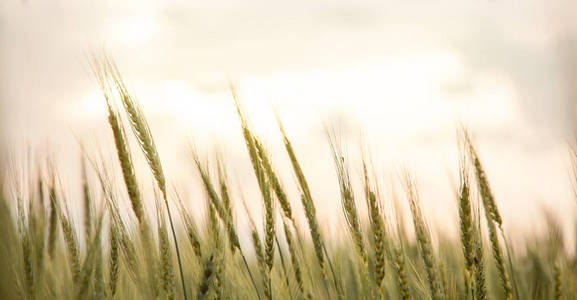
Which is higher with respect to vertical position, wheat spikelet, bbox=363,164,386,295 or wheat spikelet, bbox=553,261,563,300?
wheat spikelet, bbox=363,164,386,295

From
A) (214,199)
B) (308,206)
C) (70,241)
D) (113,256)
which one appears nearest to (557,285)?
(308,206)

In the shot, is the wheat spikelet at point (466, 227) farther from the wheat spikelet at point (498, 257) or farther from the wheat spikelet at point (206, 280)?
the wheat spikelet at point (206, 280)

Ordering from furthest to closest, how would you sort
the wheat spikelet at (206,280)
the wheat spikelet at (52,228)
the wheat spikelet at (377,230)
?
the wheat spikelet at (52,228) → the wheat spikelet at (377,230) → the wheat spikelet at (206,280)

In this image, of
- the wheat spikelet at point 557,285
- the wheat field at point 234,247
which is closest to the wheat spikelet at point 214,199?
the wheat field at point 234,247

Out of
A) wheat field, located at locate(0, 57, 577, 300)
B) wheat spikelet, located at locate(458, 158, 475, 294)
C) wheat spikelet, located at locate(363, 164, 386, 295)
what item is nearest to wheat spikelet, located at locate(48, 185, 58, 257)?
wheat field, located at locate(0, 57, 577, 300)

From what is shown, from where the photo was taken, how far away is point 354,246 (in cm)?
170

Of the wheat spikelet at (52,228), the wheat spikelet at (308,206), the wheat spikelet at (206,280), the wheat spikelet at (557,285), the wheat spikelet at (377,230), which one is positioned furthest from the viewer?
the wheat spikelet at (52,228)

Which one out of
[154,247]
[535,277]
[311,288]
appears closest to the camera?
[154,247]

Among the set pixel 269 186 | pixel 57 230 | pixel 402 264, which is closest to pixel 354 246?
pixel 402 264

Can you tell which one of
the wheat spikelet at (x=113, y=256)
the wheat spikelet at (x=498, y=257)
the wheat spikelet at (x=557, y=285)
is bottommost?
the wheat spikelet at (x=557, y=285)

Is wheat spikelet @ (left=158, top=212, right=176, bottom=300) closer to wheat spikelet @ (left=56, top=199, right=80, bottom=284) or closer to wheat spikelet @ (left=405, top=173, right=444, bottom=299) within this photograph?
wheat spikelet @ (left=56, top=199, right=80, bottom=284)

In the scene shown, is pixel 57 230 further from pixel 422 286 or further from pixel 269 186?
pixel 422 286

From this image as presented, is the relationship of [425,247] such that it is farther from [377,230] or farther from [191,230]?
[191,230]

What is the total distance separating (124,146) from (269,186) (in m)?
0.47
